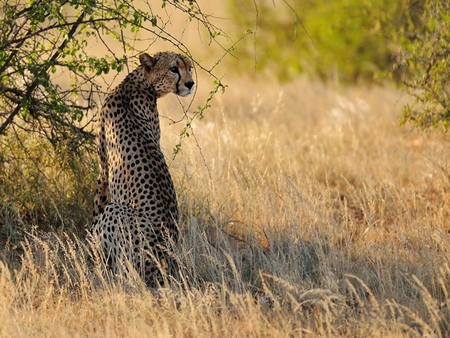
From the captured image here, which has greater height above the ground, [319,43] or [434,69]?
[319,43]

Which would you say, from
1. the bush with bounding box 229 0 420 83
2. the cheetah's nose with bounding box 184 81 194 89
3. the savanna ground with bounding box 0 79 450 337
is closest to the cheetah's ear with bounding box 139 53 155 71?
the cheetah's nose with bounding box 184 81 194 89

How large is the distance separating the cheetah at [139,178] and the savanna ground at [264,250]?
18cm

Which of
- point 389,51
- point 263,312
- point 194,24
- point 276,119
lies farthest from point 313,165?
point 194,24

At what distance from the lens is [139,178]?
5141 mm

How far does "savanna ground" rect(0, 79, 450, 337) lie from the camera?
13.3ft

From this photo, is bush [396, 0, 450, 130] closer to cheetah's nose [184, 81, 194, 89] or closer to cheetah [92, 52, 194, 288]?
cheetah's nose [184, 81, 194, 89]

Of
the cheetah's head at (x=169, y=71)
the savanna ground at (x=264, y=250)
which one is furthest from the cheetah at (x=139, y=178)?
the savanna ground at (x=264, y=250)

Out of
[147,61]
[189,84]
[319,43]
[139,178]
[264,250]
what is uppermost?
[319,43]

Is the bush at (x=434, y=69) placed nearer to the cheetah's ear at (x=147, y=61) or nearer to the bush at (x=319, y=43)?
the cheetah's ear at (x=147, y=61)

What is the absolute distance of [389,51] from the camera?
43.7ft

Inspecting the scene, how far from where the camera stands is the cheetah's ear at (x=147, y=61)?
5.41 meters

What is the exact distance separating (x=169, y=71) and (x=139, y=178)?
2.54 ft

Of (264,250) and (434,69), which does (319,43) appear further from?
(264,250)

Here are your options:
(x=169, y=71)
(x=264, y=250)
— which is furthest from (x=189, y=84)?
(x=264, y=250)
